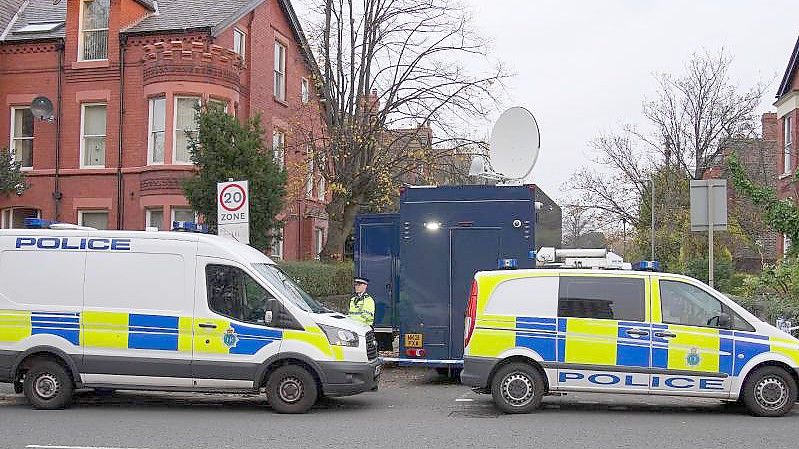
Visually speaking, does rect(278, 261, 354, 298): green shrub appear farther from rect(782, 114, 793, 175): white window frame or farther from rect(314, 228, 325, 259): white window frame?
rect(782, 114, 793, 175): white window frame

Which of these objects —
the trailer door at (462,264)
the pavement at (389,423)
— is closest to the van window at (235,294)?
the pavement at (389,423)

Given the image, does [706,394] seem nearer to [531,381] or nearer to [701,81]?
[531,381]

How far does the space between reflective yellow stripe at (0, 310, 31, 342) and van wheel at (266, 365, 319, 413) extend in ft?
10.5

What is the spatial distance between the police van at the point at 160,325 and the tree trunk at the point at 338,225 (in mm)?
17473

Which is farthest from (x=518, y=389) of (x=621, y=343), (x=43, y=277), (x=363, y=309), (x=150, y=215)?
(x=150, y=215)

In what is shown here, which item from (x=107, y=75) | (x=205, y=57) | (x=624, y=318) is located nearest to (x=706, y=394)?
(x=624, y=318)

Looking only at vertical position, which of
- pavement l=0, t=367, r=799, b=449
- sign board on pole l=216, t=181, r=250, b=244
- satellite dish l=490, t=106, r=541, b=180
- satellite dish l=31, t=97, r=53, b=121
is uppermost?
satellite dish l=31, t=97, r=53, b=121

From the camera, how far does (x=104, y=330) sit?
451 inches

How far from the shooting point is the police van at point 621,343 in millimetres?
10969

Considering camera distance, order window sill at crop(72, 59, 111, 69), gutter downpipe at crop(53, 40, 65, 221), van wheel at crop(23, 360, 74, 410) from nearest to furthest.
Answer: van wheel at crop(23, 360, 74, 410) → window sill at crop(72, 59, 111, 69) → gutter downpipe at crop(53, 40, 65, 221)

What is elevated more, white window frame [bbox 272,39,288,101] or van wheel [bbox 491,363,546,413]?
white window frame [bbox 272,39,288,101]

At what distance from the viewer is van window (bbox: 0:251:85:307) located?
11.6 metres

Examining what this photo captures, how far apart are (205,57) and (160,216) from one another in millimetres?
4617

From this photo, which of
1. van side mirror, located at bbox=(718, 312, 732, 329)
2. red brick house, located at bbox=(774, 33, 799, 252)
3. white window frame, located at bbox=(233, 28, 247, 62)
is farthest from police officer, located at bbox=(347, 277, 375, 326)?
red brick house, located at bbox=(774, 33, 799, 252)
